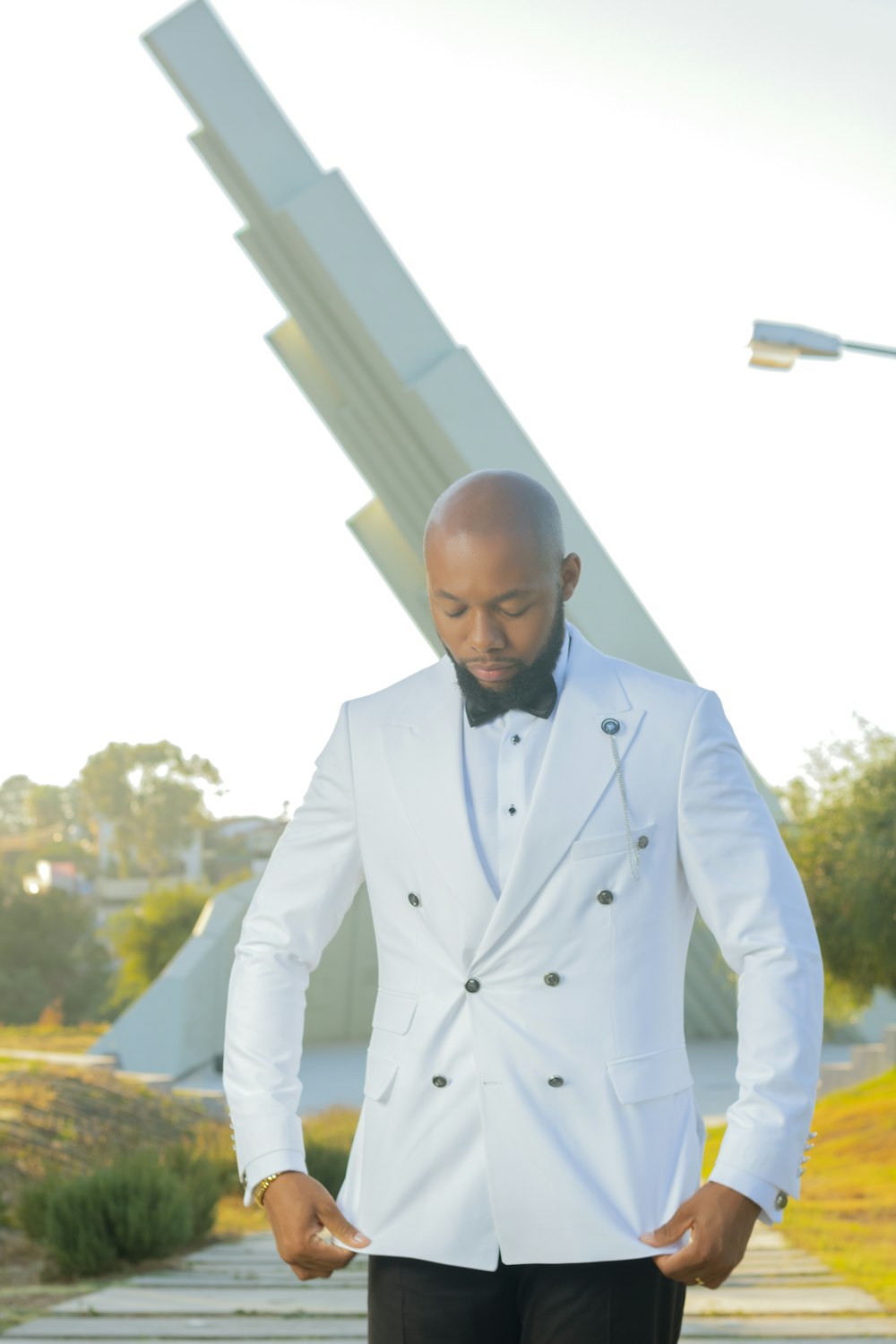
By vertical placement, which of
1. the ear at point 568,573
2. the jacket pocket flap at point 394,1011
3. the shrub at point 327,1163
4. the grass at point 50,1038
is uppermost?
the ear at point 568,573

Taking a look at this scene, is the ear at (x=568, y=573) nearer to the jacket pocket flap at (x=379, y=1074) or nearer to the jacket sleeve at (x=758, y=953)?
the jacket sleeve at (x=758, y=953)

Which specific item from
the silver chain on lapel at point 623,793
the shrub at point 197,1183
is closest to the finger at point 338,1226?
the silver chain on lapel at point 623,793

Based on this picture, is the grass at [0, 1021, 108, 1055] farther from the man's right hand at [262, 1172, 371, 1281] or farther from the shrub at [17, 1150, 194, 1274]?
the man's right hand at [262, 1172, 371, 1281]

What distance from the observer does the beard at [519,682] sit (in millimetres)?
2271

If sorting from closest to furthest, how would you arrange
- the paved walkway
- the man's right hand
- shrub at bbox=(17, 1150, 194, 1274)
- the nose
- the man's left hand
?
the man's left hand < the man's right hand < the nose < the paved walkway < shrub at bbox=(17, 1150, 194, 1274)

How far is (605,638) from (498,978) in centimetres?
1166

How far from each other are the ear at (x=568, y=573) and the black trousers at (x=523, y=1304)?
104 cm

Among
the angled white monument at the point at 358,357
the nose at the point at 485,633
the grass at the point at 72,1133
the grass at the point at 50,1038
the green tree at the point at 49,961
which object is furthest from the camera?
the green tree at the point at 49,961

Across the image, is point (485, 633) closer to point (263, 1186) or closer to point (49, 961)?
point (263, 1186)

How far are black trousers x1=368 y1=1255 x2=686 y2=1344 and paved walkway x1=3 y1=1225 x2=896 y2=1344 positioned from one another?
3229mm

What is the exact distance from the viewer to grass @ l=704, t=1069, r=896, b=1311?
697 centimetres

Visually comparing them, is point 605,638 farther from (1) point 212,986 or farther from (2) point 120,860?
(2) point 120,860

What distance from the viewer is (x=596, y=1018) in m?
2.12

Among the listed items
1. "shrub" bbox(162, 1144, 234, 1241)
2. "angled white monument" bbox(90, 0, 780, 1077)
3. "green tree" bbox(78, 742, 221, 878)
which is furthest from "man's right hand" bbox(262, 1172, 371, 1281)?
"green tree" bbox(78, 742, 221, 878)
